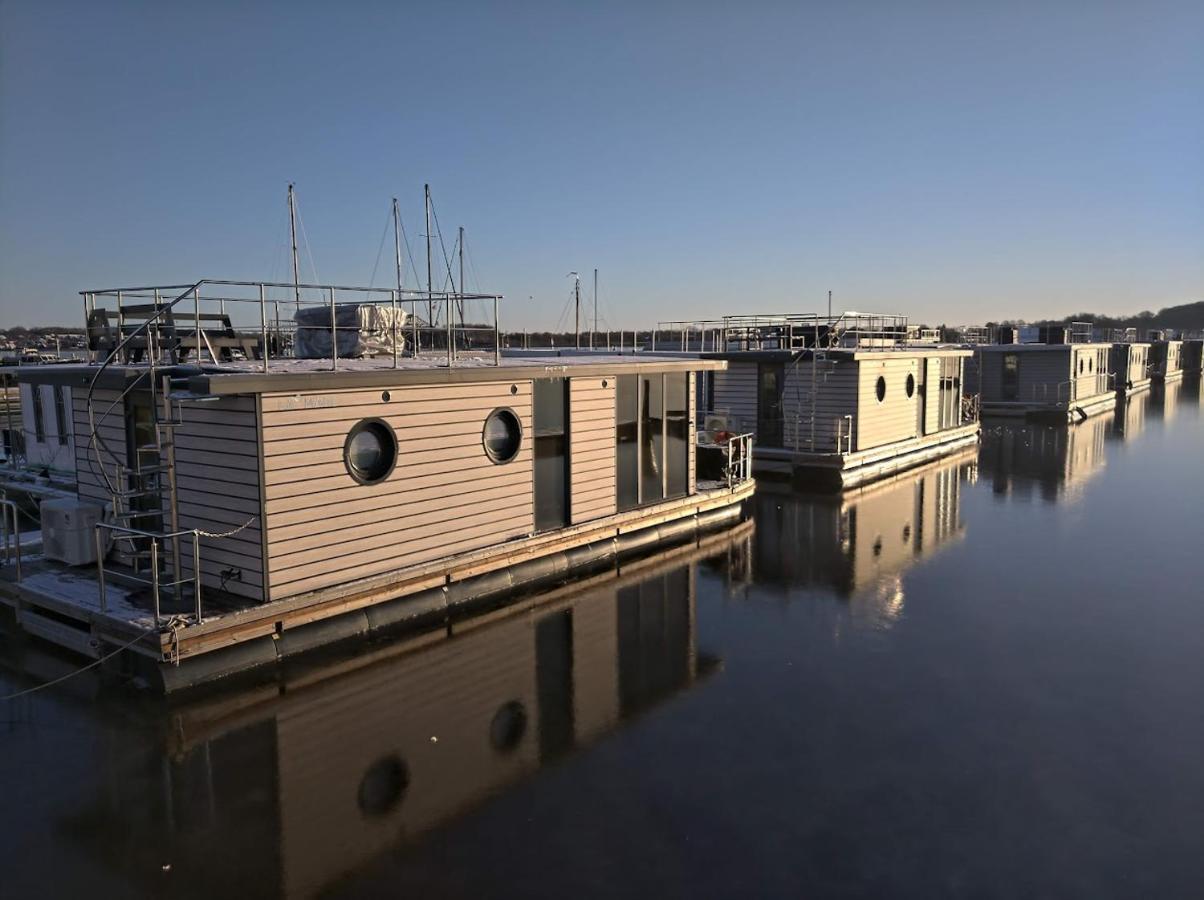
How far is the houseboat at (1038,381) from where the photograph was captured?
4144cm

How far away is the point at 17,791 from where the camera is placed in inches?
283

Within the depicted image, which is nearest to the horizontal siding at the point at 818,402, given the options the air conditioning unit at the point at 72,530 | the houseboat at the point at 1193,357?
the air conditioning unit at the point at 72,530

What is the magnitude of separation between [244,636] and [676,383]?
30.4 feet

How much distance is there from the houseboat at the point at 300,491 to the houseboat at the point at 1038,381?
32900mm

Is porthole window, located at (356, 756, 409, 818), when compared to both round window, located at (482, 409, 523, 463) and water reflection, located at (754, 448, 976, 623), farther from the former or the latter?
water reflection, located at (754, 448, 976, 623)

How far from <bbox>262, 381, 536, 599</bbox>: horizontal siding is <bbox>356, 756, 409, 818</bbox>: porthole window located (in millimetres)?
3091

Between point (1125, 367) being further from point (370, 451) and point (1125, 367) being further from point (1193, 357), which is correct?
point (370, 451)

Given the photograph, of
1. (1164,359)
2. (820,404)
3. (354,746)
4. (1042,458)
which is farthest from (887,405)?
(1164,359)

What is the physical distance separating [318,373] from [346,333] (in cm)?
460

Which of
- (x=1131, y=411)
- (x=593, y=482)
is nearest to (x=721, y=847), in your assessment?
(x=593, y=482)

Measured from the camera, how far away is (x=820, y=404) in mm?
23891

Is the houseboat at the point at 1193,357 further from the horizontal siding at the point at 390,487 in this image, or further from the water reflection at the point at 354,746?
the water reflection at the point at 354,746

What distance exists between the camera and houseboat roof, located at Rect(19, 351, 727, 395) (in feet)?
31.4

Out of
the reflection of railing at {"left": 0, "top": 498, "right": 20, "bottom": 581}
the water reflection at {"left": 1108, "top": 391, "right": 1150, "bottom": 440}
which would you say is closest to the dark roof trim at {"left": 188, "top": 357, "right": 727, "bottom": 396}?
the reflection of railing at {"left": 0, "top": 498, "right": 20, "bottom": 581}
